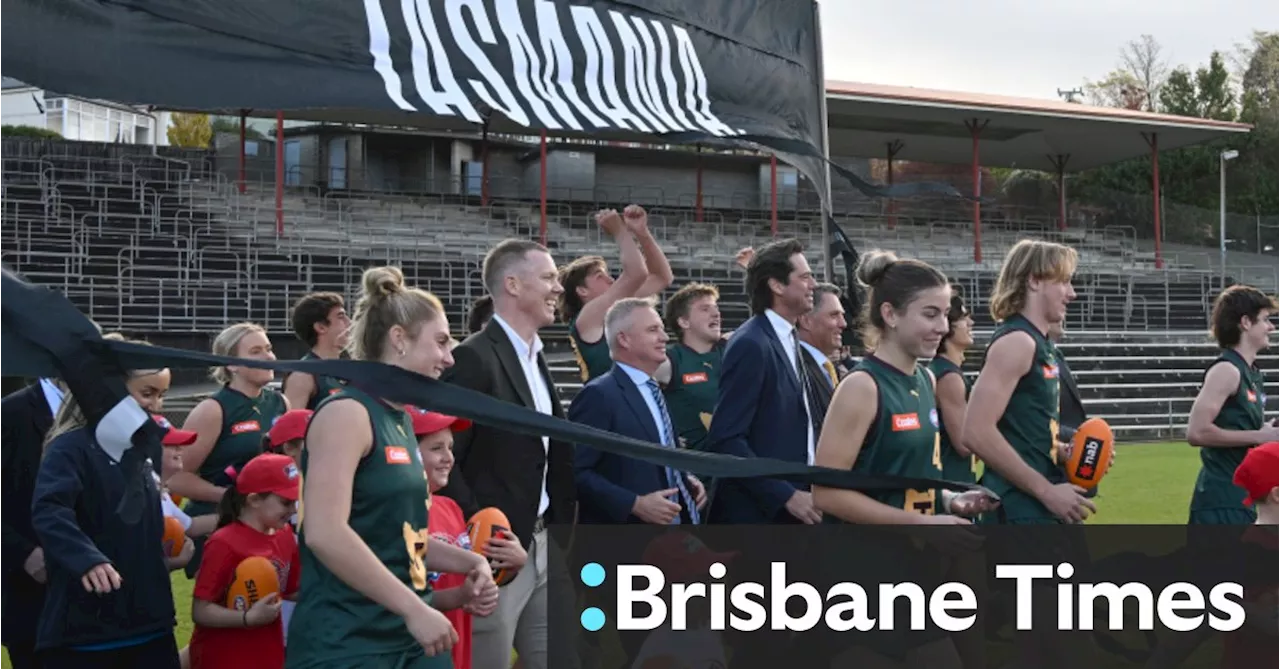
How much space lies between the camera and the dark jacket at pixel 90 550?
4633 mm

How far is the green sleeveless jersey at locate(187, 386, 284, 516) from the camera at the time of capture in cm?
652

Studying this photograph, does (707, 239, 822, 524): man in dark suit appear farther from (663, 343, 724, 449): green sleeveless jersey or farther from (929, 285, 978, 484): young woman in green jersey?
(663, 343, 724, 449): green sleeveless jersey

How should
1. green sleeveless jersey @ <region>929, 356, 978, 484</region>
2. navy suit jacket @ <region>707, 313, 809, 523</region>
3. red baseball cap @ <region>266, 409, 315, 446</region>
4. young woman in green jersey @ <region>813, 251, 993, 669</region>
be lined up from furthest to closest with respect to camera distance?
green sleeveless jersey @ <region>929, 356, 978, 484</region> < navy suit jacket @ <region>707, 313, 809, 523</region> < red baseball cap @ <region>266, 409, 315, 446</region> < young woman in green jersey @ <region>813, 251, 993, 669</region>

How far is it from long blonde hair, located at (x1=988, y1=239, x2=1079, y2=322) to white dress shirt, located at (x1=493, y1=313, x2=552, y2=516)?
1.80 metres

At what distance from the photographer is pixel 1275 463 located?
5168mm

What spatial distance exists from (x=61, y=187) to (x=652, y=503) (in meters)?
27.6

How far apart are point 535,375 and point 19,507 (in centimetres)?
211

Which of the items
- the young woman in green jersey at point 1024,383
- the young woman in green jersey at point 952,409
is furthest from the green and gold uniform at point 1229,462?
the young woman in green jersey at point 1024,383

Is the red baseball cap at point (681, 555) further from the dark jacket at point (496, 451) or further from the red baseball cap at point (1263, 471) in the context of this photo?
the red baseball cap at point (1263, 471)

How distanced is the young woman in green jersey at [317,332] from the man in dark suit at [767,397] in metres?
1.99

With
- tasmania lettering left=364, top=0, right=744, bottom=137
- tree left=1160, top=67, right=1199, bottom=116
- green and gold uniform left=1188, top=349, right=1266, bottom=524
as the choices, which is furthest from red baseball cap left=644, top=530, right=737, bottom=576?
tree left=1160, top=67, right=1199, bottom=116

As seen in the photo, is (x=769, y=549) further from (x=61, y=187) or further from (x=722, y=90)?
(x=61, y=187)

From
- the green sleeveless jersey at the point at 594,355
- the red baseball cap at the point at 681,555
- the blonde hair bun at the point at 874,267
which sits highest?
the blonde hair bun at the point at 874,267

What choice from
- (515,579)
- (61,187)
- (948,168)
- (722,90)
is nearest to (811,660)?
(515,579)
